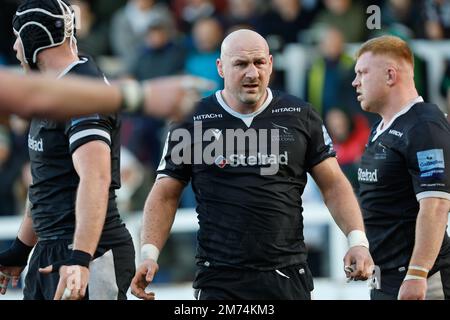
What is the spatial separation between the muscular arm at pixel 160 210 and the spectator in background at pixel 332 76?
600cm

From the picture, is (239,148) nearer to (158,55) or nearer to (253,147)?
(253,147)

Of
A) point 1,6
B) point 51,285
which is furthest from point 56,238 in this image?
point 1,6

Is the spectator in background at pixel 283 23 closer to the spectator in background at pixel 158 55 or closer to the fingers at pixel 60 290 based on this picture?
the spectator in background at pixel 158 55

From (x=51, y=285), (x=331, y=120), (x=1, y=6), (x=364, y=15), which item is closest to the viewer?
(x=51, y=285)

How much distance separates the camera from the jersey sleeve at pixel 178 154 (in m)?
6.94

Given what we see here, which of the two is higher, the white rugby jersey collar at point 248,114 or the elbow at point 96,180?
the white rugby jersey collar at point 248,114

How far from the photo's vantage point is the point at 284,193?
6824 mm

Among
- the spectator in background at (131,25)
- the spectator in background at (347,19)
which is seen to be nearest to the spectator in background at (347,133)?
the spectator in background at (347,19)

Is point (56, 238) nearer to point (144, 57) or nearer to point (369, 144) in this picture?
point (369, 144)

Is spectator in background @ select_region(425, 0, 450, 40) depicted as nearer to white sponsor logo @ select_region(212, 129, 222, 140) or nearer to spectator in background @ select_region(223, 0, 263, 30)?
spectator in background @ select_region(223, 0, 263, 30)

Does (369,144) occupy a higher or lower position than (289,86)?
lower

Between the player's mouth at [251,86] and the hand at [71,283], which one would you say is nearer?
the hand at [71,283]

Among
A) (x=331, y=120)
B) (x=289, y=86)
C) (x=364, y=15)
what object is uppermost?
(x=364, y=15)

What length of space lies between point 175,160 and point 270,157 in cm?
63
